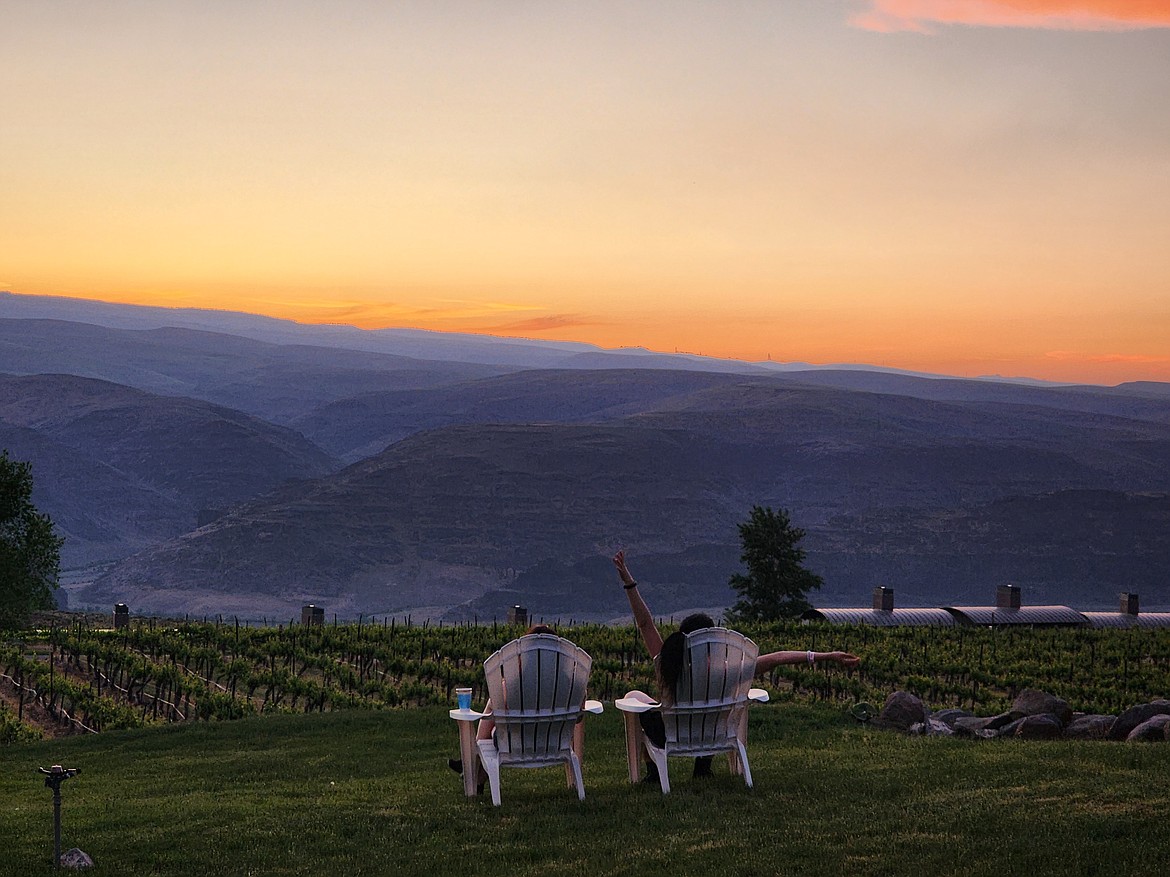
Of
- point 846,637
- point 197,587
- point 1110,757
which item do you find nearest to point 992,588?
point 197,587

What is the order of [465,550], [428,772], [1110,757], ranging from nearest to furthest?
[1110,757]
[428,772]
[465,550]

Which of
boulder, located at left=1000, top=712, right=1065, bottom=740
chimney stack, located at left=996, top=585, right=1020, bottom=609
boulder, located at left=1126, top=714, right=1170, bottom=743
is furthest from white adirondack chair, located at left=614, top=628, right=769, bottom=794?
chimney stack, located at left=996, top=585, right=1020, bottom=609

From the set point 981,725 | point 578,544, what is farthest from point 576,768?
point 578,544

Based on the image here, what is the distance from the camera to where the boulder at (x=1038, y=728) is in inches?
513

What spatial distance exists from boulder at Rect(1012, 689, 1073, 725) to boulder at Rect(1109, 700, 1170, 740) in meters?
0.92

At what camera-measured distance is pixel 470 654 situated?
2392 cm

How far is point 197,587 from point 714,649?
493 ft

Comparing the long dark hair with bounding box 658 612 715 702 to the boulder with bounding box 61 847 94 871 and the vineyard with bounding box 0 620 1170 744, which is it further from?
the vineyard with bounding box 0 620 1170 744

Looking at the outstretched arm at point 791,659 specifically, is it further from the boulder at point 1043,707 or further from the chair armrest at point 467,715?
the boulder at point 1043,707

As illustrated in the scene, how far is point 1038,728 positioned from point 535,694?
22.5 ft

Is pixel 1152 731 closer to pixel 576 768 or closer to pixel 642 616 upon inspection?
pixel 642 616

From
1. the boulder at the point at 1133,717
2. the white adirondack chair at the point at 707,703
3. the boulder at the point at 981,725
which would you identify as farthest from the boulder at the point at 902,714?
the white adirondack chair at the point at 707,703

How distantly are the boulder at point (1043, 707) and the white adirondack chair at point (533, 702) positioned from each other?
7208 mm

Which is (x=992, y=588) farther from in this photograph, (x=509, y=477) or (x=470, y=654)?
(x=470, y=654)
